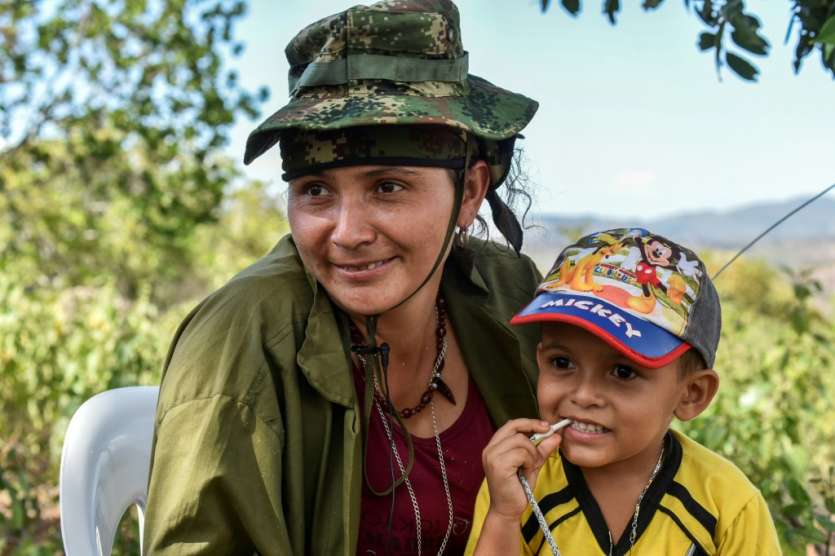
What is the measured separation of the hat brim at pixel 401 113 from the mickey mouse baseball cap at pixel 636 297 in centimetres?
36

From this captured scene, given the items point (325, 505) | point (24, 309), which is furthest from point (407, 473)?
point (24, 309)

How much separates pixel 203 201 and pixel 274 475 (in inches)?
298

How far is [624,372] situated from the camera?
1.92 m

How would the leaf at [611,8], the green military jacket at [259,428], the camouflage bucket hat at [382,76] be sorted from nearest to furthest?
1. the green military jacket at [259,428]
2. the camouflage bucket hat at [382,76]
3. the leaf at [611,8]

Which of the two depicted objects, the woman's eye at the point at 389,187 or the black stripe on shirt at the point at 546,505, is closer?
the black stripe on shirt at the point at 546,505

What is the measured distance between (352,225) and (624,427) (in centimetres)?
69

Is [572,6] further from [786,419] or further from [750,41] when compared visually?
[786,419]

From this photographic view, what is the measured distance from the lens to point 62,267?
36.5ft

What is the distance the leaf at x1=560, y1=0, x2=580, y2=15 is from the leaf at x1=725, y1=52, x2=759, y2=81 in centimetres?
41

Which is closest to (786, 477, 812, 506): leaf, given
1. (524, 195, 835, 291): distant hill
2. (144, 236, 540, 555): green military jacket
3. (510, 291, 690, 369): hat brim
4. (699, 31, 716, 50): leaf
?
(524, 195, 835, 291): distant hill

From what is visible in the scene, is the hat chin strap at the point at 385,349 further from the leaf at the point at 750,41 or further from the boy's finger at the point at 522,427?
the leaf at the point at 750,41

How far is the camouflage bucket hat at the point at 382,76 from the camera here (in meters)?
2.08

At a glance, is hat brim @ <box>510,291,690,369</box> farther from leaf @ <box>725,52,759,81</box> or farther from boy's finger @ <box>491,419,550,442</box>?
leaf @ <box>725,52,759,81</box>

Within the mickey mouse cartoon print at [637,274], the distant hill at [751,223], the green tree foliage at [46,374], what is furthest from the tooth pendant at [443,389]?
the distant hill at [751,223]
